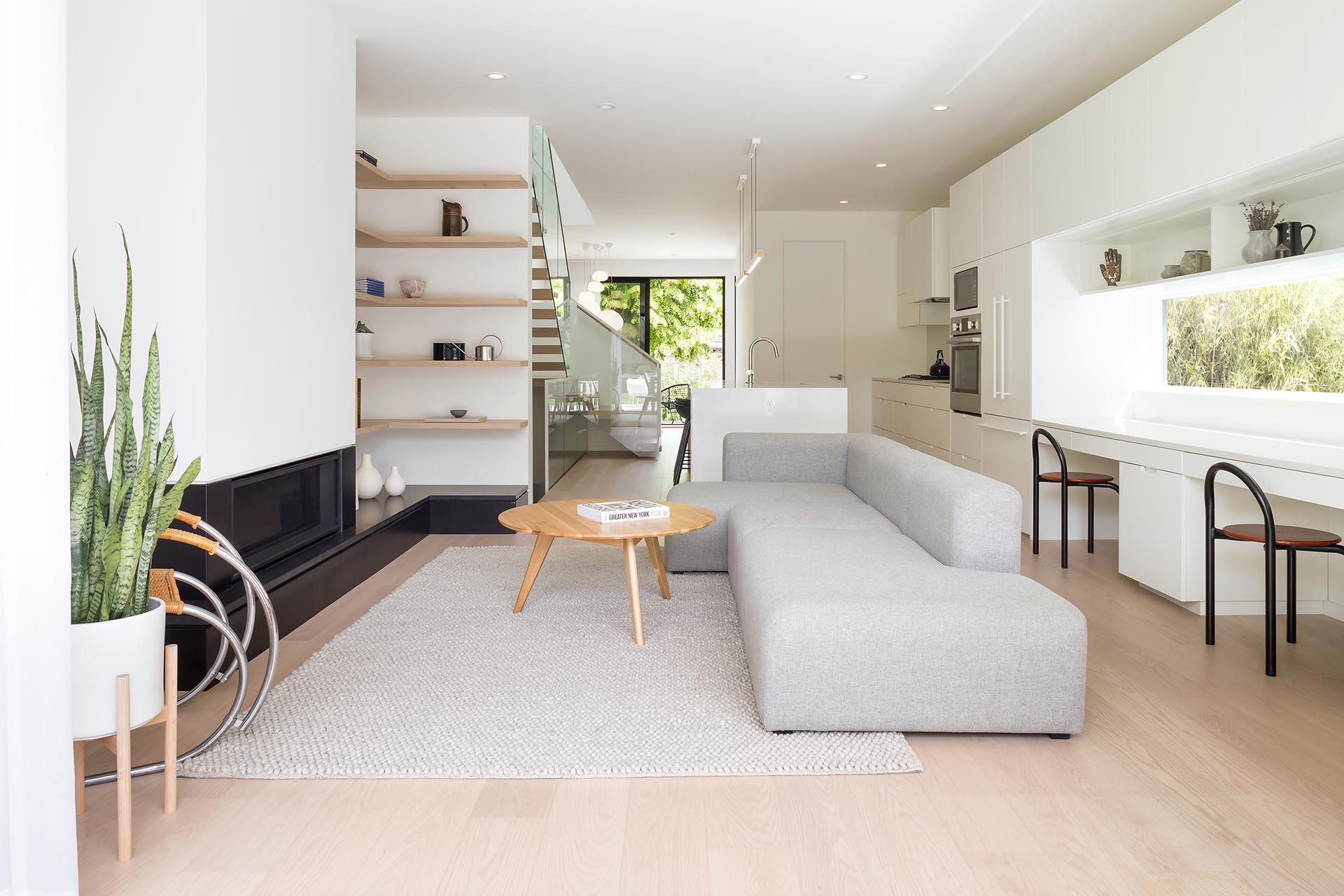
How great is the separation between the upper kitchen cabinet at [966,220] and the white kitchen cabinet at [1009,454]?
120cm

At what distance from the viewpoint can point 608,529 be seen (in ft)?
11.1

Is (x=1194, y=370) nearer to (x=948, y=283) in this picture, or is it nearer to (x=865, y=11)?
(x=865, y=11)

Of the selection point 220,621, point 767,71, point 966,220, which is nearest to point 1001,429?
point 966,220

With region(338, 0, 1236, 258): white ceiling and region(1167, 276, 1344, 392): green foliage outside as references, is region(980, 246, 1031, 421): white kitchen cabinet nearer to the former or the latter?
region(1167, 276, 1344, 392): green foliage outside

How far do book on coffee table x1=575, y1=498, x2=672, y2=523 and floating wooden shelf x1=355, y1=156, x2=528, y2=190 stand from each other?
2.73 m

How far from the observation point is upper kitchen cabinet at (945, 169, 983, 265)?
247 inches

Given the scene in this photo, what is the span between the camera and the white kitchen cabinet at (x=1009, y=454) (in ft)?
17.7

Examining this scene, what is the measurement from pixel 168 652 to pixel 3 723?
0.39m

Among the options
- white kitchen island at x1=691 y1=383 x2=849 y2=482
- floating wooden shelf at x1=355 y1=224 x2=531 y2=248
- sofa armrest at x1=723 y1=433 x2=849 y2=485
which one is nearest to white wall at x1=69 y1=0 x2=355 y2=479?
floating wooden shelf at x1=355 y1=224 x2=531 y2=248

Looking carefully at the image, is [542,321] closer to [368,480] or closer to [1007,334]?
[368,480]

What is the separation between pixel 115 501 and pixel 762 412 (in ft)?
15.0

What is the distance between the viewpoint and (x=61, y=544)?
1670 mm

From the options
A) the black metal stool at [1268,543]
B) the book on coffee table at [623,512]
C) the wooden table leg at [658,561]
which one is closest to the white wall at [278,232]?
the book on coffee table at [623,512]

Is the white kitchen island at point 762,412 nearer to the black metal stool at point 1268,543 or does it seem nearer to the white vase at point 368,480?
the white vase at point 368,480
